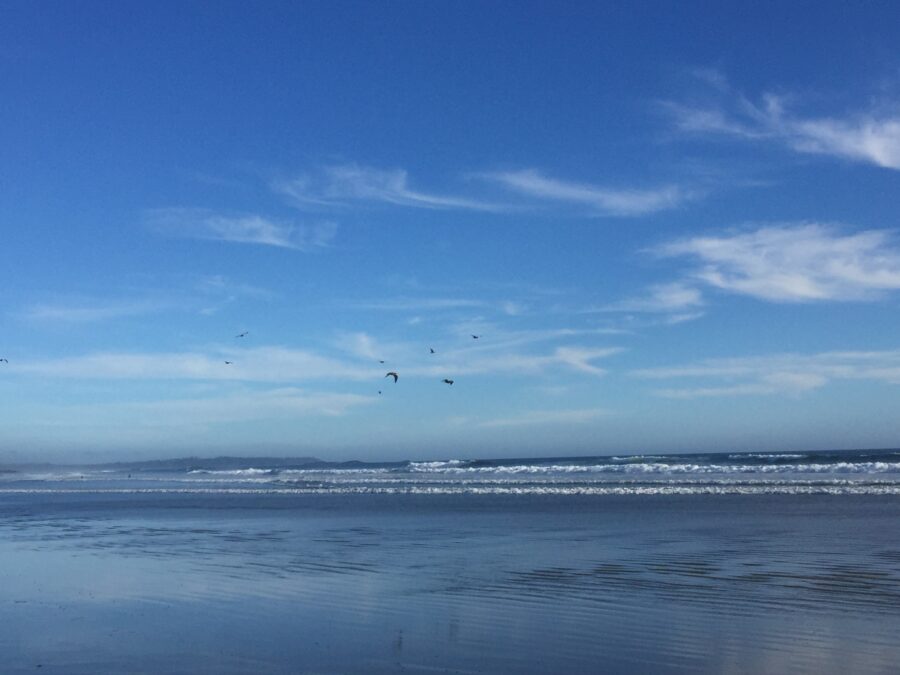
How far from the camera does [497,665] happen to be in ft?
29.2

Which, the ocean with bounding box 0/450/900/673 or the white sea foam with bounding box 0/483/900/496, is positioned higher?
the white sea foam with bounding box 0/483/900/496

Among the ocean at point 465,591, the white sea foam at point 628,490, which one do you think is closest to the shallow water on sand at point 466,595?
the ocean at point 465,591

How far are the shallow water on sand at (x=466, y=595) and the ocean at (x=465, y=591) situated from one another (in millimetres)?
48

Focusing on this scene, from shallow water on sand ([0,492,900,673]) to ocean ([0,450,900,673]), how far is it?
48 mm

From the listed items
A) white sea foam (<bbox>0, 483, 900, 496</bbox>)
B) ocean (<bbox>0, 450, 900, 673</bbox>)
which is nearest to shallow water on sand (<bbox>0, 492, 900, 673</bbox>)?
ocean (<bbox>0, 450, 900, 673</bbox>)

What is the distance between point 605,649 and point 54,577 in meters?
10.2

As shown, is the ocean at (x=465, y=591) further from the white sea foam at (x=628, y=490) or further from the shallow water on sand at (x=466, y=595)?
the white sea foam at (x=628, y=490)

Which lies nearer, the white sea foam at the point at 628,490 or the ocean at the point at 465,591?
the ocean at the point at 465,591

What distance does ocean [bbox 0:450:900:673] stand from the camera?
9344mm

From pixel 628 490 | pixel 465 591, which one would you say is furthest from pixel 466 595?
pixel 628 490

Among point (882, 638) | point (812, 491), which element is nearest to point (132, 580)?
point (882, 638)

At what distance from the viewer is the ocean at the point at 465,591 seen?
30.7ft

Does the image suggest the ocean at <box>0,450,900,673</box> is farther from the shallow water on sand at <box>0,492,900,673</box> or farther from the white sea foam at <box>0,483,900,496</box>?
the white sea foam at <box>0,483,900,496</box>

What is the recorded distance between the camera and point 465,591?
43.5 ft
